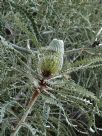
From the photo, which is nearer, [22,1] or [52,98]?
[52,98]

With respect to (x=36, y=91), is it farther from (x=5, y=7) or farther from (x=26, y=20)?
(x=5, y=7)

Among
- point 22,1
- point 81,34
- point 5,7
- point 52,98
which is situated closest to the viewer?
point 52,98

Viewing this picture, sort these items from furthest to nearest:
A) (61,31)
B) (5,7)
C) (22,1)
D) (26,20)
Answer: (61,31) → (5,7) → (22,1) → (26,20)

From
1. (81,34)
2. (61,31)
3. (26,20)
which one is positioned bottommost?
(81,34)

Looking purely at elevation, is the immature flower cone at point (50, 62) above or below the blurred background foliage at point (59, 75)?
above

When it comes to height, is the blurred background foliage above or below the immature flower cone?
below

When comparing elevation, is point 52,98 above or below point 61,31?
above

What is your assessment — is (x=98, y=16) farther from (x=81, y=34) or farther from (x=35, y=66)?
(x=35, y=66)

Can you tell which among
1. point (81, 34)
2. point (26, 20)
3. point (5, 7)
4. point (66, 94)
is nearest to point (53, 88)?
point (66, 94)
